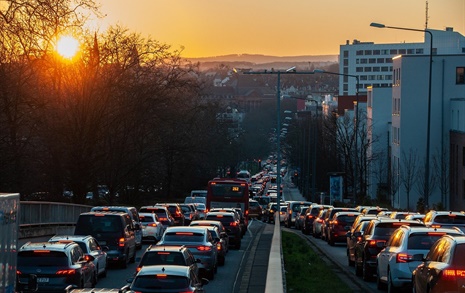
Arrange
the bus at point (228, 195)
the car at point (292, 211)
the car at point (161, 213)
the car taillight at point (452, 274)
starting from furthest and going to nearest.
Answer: the car at point (292, 211) < the bus at point (228, 195) < the car at point (161, 213) < the car taillight at point (452, 274)

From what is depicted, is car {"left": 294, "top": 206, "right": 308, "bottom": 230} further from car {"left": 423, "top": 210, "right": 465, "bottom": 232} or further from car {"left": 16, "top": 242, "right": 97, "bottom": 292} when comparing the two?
car {"left": 16, "top": 242, "right": 97, "bottom": 292}

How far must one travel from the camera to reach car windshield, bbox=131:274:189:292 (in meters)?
19.3

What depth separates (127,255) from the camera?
113 ft

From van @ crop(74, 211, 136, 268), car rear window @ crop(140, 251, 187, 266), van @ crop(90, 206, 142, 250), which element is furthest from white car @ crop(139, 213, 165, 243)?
car rear window @ crop(140, 251, 187, 266)

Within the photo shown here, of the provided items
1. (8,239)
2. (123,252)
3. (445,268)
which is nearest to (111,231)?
(123,252)

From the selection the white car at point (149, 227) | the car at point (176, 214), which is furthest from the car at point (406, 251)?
the car at point (176, 214)

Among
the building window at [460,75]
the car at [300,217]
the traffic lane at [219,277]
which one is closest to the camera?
the traffic lane at [219,277]

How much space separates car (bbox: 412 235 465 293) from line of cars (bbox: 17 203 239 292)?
13.8 ft

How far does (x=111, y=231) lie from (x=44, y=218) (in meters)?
10.5

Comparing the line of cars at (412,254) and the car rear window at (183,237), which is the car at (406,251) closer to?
the line of cars at (412,254)

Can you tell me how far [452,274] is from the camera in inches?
672

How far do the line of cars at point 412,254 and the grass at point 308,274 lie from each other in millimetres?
949

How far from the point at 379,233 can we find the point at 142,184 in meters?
58.7

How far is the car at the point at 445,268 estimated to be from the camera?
17000 millimetres
